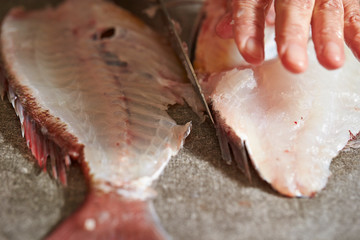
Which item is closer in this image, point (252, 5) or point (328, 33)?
point (328, 33)

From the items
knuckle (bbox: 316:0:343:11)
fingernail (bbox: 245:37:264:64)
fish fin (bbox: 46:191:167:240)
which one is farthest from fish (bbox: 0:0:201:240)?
knuckle (bbox: 316:0:343:11)

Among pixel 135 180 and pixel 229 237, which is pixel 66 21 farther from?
pixel 229 237

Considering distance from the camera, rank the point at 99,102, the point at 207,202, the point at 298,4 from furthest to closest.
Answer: the point at 99,102
the point at 298,4
the point at 207,202

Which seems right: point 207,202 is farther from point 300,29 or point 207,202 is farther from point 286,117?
point 300,29

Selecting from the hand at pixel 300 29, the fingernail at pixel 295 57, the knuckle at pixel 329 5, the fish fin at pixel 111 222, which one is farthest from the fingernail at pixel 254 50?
the fish fin at pixel 111 222

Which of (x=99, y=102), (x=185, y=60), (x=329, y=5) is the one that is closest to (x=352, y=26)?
(x=329, y=5)

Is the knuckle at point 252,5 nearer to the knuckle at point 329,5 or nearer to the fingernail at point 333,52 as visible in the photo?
the knuckle at point 329,5

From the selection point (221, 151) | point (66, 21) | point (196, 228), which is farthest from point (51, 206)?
point (66, 21)
